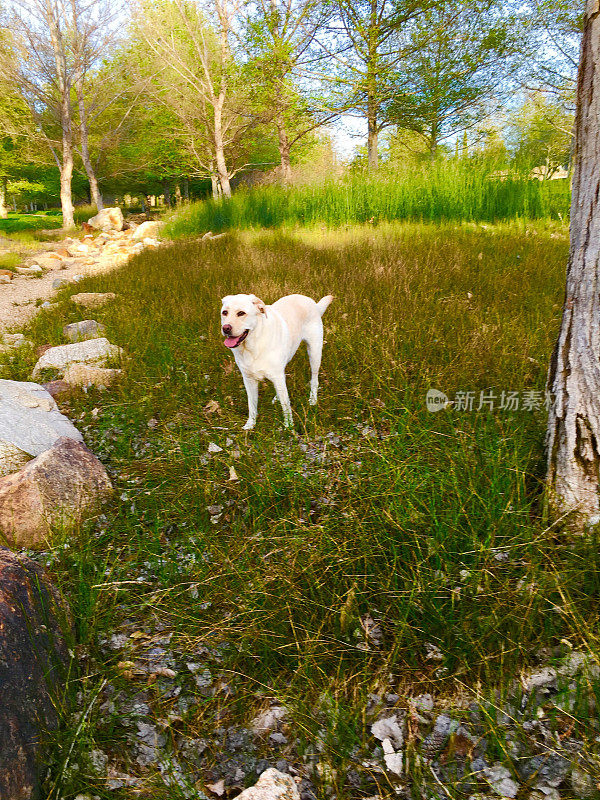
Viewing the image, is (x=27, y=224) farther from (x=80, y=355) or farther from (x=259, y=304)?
(x=259, y=304)

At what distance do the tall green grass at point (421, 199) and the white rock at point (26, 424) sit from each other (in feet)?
29.1

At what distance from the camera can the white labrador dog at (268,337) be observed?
3.44 metres

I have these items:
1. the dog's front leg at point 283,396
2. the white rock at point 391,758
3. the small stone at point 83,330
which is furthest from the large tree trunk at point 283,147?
the white rock at point 391,758

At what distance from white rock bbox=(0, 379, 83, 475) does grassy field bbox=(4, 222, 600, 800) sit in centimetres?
32

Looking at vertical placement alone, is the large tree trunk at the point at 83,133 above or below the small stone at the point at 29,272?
above

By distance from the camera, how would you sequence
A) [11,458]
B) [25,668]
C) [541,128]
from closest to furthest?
[25,668] → [11,458] → [541,128]

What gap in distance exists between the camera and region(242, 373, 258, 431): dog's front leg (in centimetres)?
391

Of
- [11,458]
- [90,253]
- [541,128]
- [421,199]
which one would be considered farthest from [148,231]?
[541,128]

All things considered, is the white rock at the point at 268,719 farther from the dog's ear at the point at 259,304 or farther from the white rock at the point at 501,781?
the dog's ear at the point at 259,304

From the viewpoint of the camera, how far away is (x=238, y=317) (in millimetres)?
3418

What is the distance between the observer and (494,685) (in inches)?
70.6

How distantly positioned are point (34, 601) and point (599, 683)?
84.1 inches

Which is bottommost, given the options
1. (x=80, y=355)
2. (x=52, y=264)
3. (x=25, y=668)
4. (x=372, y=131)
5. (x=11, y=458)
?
(x=25, y=668)
